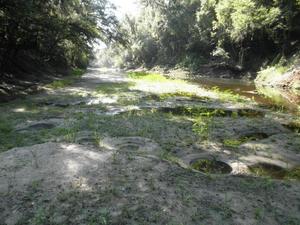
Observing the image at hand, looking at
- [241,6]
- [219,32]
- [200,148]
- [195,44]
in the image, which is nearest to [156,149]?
[200,148]

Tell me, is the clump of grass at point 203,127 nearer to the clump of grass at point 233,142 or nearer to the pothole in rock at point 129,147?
the clump of grass at point 233,142

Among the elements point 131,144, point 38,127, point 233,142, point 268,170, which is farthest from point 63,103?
point 268,170

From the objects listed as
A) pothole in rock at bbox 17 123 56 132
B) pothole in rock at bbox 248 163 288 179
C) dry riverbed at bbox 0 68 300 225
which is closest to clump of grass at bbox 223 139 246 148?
dry riverbed at bbox 0 68 300 225

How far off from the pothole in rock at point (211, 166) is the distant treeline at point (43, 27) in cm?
1295

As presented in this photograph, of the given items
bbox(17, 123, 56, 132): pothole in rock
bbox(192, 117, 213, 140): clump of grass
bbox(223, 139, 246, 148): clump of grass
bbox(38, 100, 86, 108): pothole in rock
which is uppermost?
bbox(223, 139, 246, 148): clump of grass

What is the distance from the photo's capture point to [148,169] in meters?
7.08

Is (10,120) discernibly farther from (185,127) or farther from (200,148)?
(200,148)

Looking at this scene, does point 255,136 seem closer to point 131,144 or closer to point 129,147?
point 131,144

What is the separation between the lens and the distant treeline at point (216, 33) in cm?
3746

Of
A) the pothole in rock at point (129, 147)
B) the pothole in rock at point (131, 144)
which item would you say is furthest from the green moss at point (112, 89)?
the pothole in rock at point (129, 147)

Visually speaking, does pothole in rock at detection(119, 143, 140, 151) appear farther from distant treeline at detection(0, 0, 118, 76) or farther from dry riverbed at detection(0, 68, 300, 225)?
distant treeline at detection(0, 0, 118, 76)

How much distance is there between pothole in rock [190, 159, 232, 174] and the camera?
295 inches

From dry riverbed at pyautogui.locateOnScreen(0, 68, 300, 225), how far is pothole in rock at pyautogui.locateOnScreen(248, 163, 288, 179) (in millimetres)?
21

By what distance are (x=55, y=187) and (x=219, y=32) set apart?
4899 centimetres
